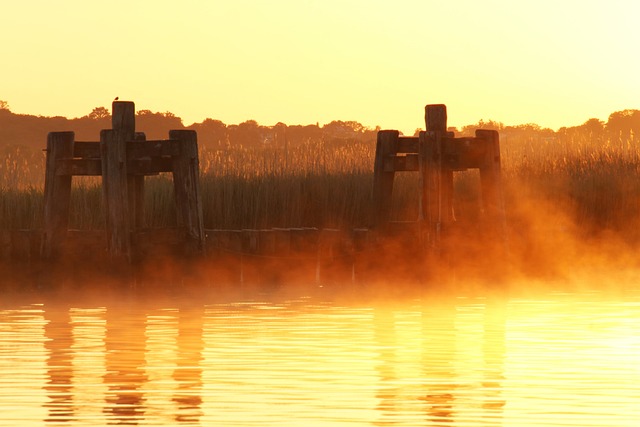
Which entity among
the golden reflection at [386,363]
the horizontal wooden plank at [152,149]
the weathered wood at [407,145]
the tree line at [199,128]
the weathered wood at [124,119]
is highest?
the tree line at [199,128]

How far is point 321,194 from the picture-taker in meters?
22.2

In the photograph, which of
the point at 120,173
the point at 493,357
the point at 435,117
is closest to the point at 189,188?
the point at 120,173

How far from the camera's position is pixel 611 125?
4609 inches

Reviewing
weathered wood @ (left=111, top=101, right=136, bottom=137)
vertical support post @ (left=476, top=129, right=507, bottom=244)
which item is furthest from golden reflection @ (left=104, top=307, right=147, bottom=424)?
vertical support post @ (left=476, top=129, right=507, bottom=244)

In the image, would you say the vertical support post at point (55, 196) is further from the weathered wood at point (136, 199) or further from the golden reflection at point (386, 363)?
the golden reflection at point (386, 363)

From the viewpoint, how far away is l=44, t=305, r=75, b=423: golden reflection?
32.5ft

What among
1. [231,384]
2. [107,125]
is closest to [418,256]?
[231,384]

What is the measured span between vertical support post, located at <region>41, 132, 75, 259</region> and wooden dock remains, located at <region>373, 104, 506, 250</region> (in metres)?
4.38

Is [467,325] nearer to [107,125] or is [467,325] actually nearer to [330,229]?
[330,229]

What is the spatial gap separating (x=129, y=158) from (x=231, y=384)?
8894 mm

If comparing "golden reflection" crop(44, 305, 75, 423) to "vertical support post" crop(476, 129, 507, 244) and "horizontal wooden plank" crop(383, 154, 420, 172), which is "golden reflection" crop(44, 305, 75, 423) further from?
"vertical support post" crop(476, 129, 507, 244)

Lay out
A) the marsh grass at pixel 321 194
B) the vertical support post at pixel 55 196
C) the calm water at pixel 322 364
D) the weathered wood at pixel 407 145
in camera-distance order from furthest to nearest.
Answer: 1. the marsh grass at pixel 321 194
2. the weathered wood at pixel 407 145
3. the vertical support post at pixel 55 196
4. the calm water at pixel 322 364

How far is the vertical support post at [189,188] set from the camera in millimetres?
19266

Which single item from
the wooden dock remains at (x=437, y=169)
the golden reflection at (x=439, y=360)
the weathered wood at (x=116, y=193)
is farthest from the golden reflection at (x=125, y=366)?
the wooden dock remains at (x=437, y=169)
